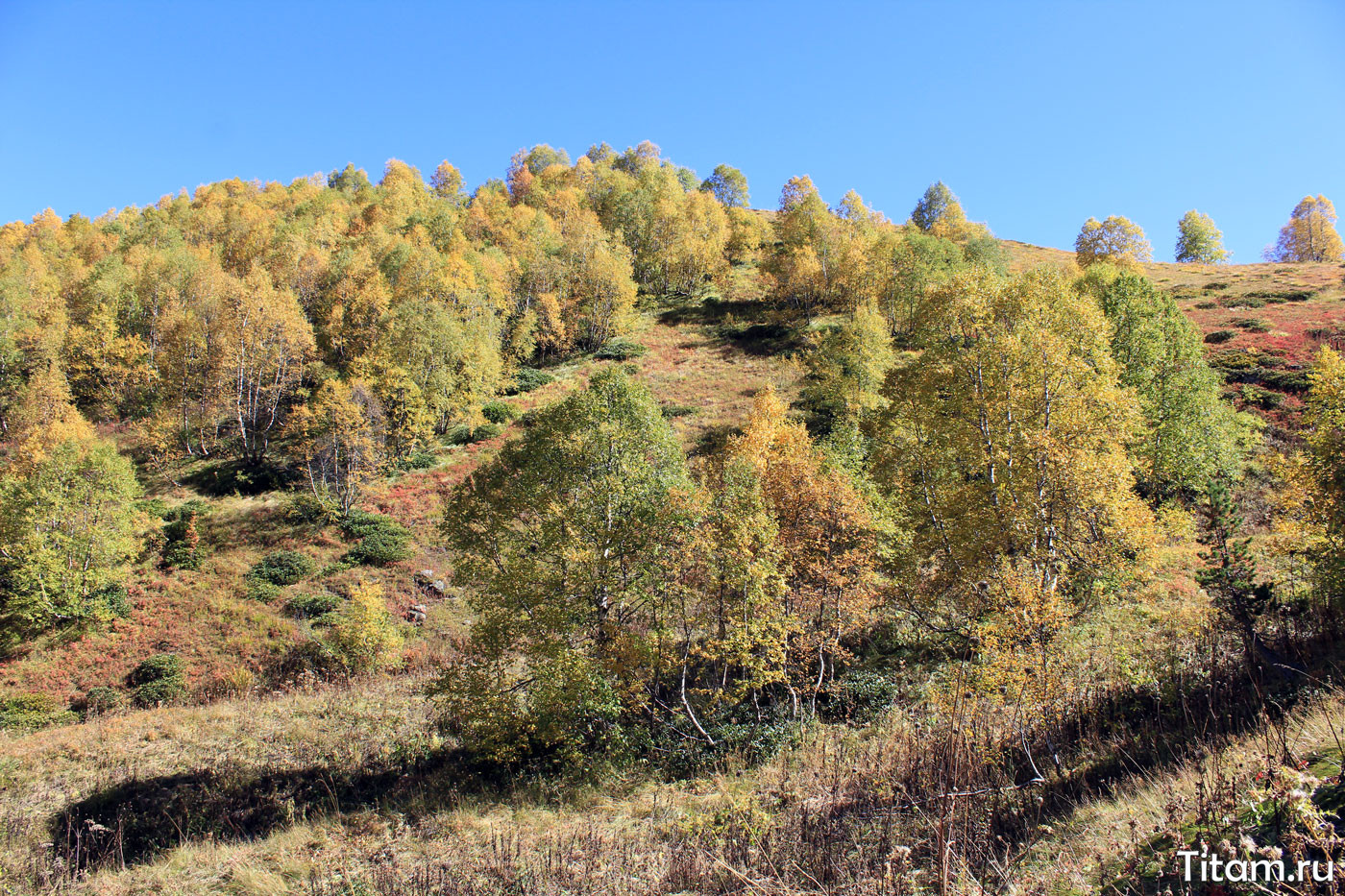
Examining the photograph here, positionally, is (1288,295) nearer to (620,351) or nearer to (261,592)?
(620,351)

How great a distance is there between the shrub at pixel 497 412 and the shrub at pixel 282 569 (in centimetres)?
1853

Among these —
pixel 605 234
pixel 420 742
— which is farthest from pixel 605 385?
pixel 605 234

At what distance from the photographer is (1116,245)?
5762 centimetres

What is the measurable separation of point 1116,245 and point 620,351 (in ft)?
166

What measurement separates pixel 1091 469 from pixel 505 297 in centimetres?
Answer: 5650

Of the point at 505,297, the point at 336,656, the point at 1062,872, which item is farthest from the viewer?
the point at 505,297

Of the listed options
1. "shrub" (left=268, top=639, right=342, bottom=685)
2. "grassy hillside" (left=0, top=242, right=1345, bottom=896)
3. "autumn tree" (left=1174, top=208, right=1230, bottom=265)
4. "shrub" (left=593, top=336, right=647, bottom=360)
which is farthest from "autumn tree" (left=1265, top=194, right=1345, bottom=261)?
"shrub" (left=268, top=639, right=342, bottom=685)

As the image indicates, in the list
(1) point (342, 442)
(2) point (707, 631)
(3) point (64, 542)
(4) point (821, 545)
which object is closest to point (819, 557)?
(4) point (821, 545)

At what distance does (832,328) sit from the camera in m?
60.2

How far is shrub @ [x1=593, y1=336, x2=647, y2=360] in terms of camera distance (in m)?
60.4

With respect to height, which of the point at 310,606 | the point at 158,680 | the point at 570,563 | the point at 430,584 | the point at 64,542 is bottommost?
the point at 158,680

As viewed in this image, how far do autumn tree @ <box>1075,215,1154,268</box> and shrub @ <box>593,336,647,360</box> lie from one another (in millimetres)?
44393

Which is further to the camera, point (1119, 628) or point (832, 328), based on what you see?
point (832, 328)

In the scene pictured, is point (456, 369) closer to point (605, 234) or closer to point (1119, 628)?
point (605, 234)
